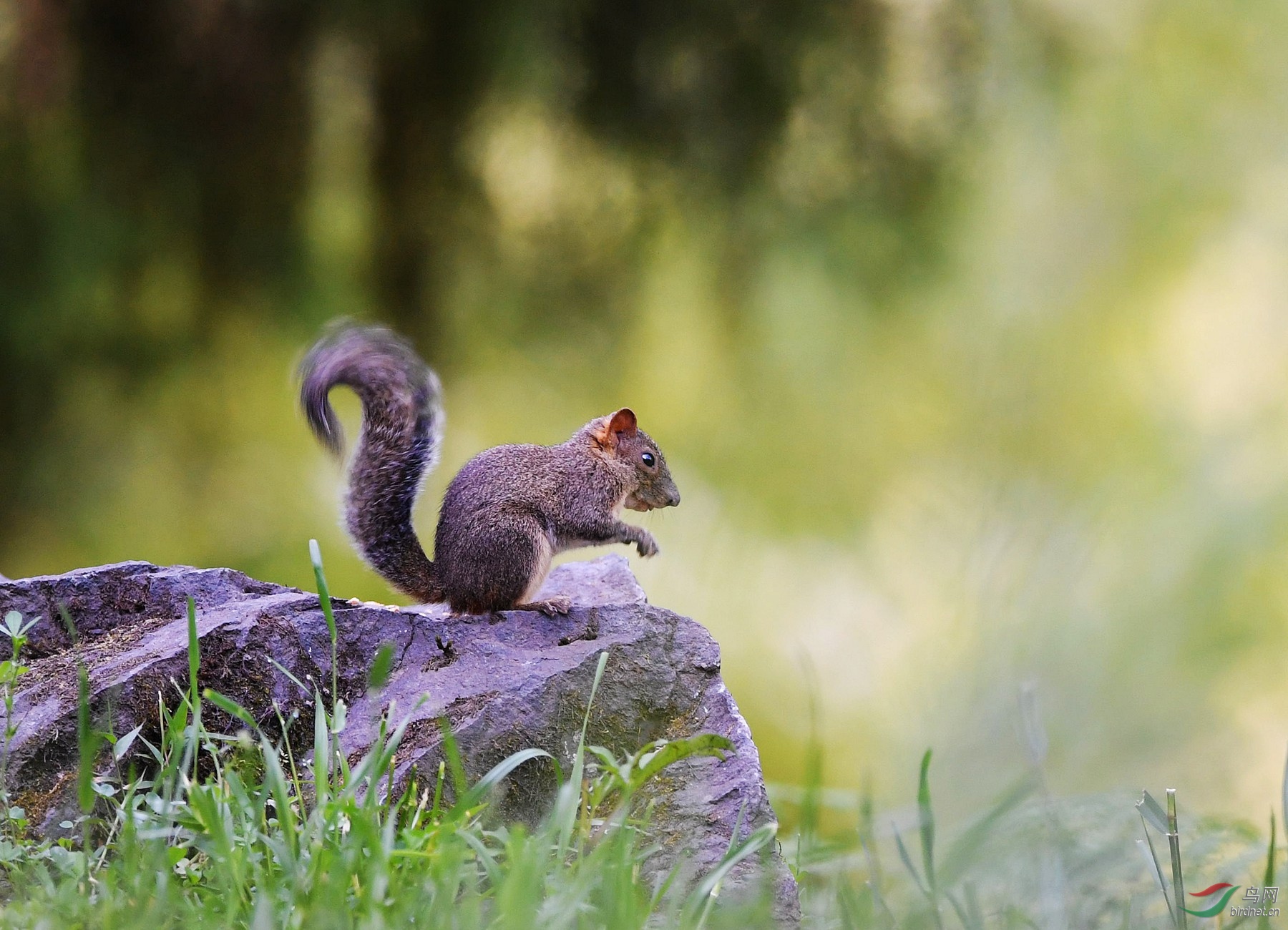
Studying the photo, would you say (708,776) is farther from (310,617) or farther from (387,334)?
(387,334)

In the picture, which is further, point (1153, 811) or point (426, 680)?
point (426, 680)

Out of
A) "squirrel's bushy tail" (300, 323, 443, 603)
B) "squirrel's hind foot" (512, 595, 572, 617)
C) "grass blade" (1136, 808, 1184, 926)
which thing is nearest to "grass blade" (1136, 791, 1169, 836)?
"grass blade" (1136, 808, 1184, 926)

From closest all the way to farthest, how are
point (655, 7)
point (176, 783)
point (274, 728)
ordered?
point (176, 783) → point (274, 728) → point (655, 7)

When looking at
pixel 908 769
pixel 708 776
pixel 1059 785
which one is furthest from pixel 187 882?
pixel 1059 785

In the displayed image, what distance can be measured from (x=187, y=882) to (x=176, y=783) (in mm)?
222

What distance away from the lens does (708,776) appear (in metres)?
1.34

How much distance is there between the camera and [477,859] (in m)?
1.12

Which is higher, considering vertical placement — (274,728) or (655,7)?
(655,7)
